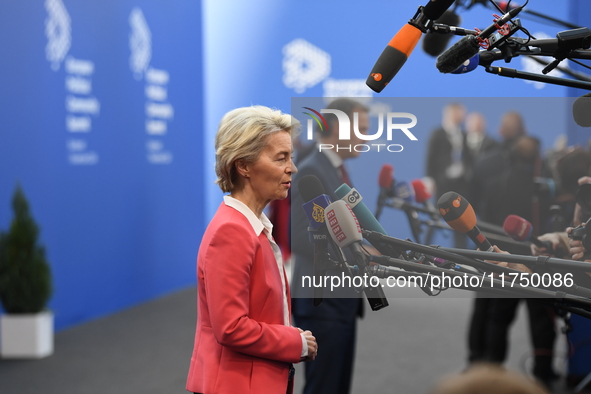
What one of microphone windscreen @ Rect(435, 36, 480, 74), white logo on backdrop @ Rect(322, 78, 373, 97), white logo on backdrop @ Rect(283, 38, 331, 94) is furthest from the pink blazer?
white logo on backdrop @ Rect(283, 38, 331, 94)

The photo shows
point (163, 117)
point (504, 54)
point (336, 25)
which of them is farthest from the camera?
point (336, 25)

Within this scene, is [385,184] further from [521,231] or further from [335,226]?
[521,231]

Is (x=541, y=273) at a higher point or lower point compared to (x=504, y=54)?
lower

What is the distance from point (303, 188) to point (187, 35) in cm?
640

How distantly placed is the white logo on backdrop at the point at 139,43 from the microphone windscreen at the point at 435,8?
5458 mm

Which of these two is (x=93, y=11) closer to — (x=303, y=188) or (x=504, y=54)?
(x=303, y=188)

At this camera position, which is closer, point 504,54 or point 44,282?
point 504,54

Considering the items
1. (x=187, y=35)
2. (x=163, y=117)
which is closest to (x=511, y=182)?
(x=163, y=117)

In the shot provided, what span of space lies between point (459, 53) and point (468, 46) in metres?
0.03

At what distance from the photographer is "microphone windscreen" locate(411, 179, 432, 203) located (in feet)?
5.94

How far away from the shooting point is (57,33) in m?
5.21

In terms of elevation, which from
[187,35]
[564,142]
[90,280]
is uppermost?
[187,35]

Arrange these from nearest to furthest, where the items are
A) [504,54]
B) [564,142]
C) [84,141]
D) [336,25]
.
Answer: [504,54] → [564,142] → [84,141] → [336,25]

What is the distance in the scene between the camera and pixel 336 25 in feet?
27.1
